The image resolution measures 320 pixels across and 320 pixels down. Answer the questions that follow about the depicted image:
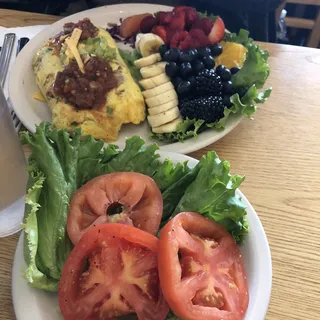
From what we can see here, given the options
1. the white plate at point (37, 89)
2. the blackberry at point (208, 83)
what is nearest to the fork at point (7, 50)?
the white plate at point (37, 89)

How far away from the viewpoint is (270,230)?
1.04 metres

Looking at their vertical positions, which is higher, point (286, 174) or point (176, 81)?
point (176, 81)

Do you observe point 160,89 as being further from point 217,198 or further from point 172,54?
point 217,198

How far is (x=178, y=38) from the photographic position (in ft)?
4.70

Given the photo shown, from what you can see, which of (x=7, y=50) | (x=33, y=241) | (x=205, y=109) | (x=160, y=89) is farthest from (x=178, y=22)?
(x=33, y=241)

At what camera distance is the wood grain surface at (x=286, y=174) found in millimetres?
940

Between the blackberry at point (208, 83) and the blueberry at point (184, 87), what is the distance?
2 cm

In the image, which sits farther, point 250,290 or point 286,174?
point 286,174

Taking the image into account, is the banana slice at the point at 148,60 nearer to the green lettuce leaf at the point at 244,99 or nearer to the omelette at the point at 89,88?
the omelette at the point at 89,88

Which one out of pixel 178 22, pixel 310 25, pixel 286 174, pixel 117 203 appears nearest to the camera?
pixel 117 203

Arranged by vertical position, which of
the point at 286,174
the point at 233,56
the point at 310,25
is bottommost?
the point at 310,25

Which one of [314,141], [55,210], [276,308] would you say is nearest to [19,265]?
[55,210]

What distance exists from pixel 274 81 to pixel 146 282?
0.83 m

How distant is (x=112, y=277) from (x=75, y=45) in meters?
0.76
